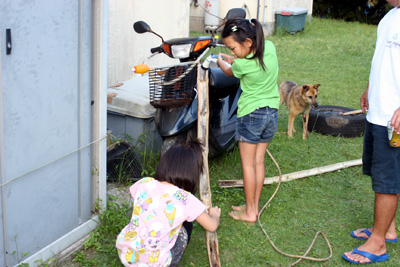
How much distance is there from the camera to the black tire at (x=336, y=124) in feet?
20.6

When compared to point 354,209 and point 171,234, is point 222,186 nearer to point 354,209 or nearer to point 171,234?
point 354,209

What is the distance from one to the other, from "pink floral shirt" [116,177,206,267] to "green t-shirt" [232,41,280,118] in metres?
1.24

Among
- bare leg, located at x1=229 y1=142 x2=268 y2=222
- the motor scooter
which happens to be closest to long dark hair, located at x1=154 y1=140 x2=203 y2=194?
the motor scooter

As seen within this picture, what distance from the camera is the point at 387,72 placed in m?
3.31

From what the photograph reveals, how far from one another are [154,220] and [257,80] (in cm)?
152

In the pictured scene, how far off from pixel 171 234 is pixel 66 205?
0.91m

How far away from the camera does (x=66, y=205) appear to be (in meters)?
3.33

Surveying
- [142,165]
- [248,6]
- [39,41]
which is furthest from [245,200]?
[248,6]

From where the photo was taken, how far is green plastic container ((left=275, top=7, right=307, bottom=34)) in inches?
530

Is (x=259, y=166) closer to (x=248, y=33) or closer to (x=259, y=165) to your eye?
(x=259, y=165)

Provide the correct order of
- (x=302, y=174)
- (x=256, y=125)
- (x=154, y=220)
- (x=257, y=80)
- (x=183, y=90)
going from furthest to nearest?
1. (x=302, y=174)
2. (x=183, y=90)
3. (x=256, y=125)
4. (x=257, y=80)
5. (x=154, y=220)

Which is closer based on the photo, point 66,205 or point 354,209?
point 66,205

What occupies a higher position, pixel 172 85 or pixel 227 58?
pixel 227 58

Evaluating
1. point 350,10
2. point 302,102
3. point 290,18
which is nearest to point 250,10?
point 290,18
